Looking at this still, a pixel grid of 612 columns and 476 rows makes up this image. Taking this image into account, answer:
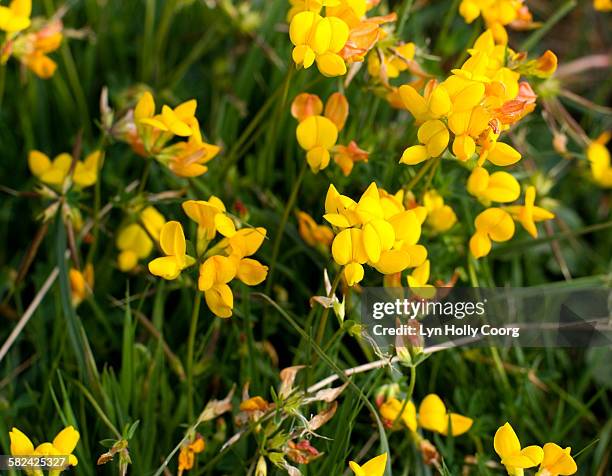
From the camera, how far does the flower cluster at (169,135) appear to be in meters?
1.34

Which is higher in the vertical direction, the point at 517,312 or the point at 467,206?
Result: the point at 467,206

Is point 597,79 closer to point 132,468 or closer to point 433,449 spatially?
point 433,449

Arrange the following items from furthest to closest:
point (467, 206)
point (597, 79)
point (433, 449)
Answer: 1. point (597, 79)
2. point (467, 206)
3. point (433, 449)

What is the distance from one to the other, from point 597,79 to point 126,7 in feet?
4.65

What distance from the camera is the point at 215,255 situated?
3.85ft

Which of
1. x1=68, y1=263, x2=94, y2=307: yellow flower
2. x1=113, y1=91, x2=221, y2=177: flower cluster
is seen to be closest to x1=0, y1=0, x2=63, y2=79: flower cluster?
x1=113, y1=91, x2=221, y2=177: flower cluster

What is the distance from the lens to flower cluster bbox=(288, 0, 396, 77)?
122cm

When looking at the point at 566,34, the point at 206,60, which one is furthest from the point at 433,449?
the point at 566,34

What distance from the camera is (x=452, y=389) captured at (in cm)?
163

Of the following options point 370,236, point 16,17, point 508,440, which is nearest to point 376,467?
point 508,440

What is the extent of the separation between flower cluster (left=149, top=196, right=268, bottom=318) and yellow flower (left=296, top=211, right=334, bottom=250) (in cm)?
33

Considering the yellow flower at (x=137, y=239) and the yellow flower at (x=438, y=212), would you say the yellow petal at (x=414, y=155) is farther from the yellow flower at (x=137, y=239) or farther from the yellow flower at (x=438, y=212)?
the yellow flower at (x=137, y=239)

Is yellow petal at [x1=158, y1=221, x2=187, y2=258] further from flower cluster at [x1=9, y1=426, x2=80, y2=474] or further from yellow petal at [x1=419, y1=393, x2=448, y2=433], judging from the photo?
yellow petal at [x1=419, y1=393, x2=448, y2=433]

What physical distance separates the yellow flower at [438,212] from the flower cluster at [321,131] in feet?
0.53
